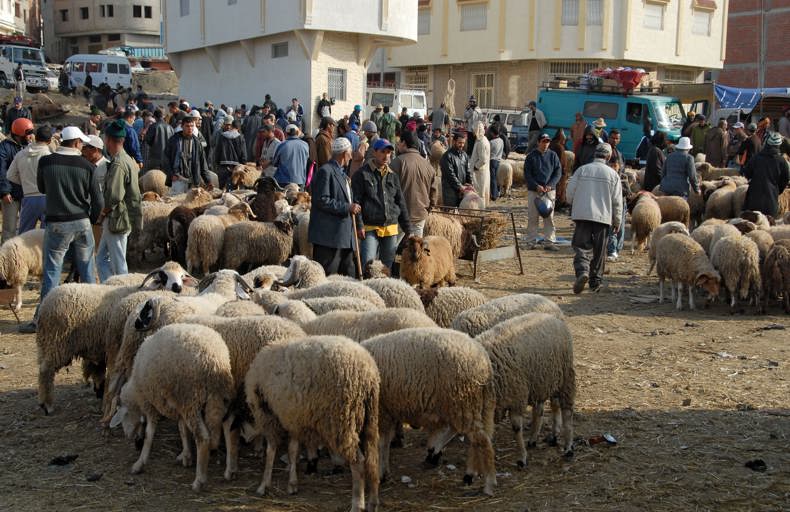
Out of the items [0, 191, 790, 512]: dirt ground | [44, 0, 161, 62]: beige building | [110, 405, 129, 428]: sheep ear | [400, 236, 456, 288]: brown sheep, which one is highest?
[44, 0, 161, 62]: beige building

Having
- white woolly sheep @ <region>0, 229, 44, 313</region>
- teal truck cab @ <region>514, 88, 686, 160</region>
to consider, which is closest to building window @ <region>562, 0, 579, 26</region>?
teal truck cab @ <region>514, 88, 686, 160</region>

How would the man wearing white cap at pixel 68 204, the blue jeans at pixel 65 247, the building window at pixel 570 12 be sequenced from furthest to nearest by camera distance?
the building window at pixel 570 12 → the blue jeans at pixel 65 247 → the man wearing white cap at pixel 68 204

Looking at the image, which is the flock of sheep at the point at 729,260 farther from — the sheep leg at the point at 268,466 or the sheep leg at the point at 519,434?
the sheep leg at the point at 268,466

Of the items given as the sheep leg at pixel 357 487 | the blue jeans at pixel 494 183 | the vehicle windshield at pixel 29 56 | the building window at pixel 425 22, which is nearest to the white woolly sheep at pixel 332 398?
the sheep leg at pixel 357 487

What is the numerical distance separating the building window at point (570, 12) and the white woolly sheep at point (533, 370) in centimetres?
3837

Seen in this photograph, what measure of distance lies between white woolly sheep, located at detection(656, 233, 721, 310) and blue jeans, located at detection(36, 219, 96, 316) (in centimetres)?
686

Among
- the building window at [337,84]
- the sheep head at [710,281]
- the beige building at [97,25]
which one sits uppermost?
the beige building at [97,25]

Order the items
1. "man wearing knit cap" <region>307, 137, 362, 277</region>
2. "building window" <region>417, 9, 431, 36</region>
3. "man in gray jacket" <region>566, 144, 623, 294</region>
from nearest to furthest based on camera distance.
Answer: "man wearing knit cap" <region>307, 137, 362, 277</region>, "man in gray jacket" <region>566, 144, 623, 294</region>, "building window" <region>417, 9, 431, 36</region>

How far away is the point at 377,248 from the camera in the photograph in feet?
31.2

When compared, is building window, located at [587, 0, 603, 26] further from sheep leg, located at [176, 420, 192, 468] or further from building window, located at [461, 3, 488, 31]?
sheep leg, located at [176, 420, 192, 468]

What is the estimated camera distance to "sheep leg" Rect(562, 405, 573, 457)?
5.69 metres

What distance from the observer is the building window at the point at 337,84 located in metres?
31.1

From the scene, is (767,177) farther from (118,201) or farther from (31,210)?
(31,210)

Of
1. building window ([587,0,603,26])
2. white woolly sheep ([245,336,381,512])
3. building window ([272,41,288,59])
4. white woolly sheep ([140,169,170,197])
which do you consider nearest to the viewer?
white woolly sheep ([245,336,381,512])
